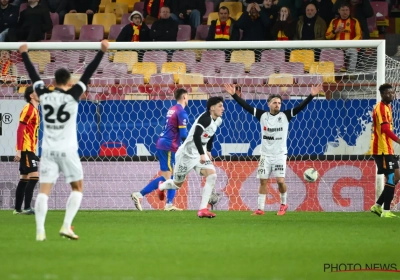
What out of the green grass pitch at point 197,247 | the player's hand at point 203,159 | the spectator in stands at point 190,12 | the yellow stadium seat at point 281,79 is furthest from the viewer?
the spectator in stands at point 190,12

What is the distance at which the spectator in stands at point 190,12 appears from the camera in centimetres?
2033

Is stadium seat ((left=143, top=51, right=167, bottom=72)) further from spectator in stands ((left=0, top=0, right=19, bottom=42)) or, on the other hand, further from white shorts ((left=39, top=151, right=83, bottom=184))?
white shorts ((left=39, top=151, right=83, bottom=184))

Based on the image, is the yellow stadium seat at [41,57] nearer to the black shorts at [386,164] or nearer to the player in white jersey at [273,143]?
the player in white jersey at [273,143]

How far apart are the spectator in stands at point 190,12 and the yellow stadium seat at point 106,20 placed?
1.63 meters

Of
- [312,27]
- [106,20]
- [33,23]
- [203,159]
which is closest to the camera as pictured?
[203,159]

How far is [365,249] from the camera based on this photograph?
9008 millimetres

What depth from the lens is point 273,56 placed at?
17484 millimetres

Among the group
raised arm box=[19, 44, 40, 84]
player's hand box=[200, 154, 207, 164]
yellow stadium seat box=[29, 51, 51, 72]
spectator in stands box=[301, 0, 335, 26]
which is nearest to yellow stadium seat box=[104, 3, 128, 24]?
yellow stadium seat box=[29, 51, 51, 72]

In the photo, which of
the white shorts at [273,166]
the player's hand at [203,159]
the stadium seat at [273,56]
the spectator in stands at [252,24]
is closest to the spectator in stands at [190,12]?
the spectator in stands at [252,24]

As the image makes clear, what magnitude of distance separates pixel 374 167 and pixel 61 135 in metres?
7.32

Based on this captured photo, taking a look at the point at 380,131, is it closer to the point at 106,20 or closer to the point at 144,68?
the point at 144,68

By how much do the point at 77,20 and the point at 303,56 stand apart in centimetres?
Result: 647

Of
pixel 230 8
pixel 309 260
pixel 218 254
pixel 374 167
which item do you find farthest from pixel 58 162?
pixel 230 8

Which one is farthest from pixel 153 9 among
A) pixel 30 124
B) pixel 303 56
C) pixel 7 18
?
pixel 30 124
